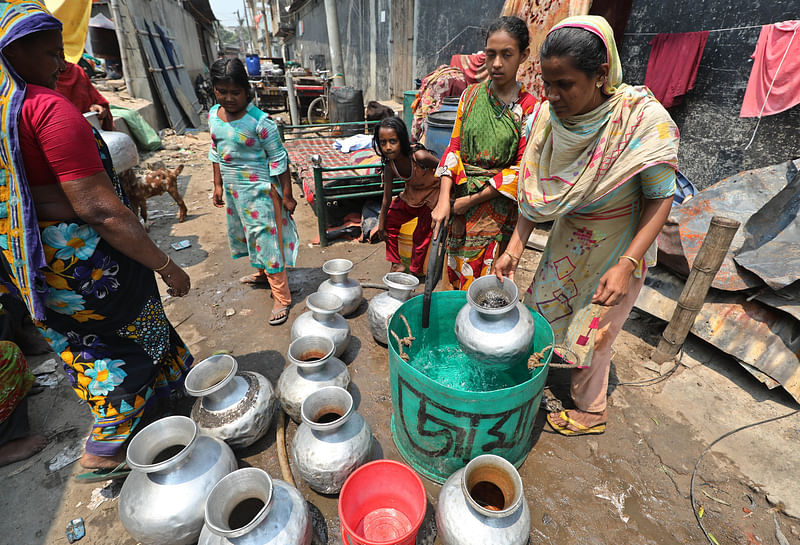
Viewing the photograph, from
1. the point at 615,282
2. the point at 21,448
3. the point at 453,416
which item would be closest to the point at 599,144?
the point at 615,282

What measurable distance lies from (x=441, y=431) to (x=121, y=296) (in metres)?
1.86

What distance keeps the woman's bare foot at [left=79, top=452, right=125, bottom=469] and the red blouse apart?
1.61 meters

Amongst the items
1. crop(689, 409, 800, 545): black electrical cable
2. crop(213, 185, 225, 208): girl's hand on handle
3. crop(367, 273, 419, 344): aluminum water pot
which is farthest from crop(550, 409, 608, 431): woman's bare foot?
crop(213, 185, 225, 208): girl's hand on handle

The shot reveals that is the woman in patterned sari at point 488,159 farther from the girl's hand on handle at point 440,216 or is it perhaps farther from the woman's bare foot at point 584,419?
the woman's bare foot at point 584,419

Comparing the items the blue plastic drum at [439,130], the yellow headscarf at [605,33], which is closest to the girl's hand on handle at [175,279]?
the yellow headscarf at [605,33]

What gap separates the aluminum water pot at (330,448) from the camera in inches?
77.4

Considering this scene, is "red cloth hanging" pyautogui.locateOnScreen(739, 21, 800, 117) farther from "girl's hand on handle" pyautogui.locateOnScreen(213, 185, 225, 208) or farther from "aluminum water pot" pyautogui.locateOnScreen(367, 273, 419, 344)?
"girl's hand on handle" pyautogui.locateOnScreen(213, 185, 225, 208)

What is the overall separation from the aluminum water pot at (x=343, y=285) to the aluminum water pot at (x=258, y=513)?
191 centimetres

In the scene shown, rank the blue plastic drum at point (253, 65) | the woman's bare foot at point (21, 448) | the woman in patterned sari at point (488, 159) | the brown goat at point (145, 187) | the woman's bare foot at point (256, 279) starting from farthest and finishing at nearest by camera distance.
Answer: the blue plastic drum at point (253, 65), the brown goat at point (145, 187), the woman's bare foot at point (256, 279), the woman's bare foot at point (21, 448), the woman in patterned sari at point (488, 159)

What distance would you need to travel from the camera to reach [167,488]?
68.2 inches

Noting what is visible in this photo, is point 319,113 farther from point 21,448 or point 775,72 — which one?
point 21,448

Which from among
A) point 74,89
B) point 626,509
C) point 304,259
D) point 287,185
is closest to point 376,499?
point 626,509

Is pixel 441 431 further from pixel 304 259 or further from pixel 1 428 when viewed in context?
pixel 304 259

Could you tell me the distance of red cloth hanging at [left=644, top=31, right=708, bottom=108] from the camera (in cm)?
405
